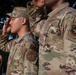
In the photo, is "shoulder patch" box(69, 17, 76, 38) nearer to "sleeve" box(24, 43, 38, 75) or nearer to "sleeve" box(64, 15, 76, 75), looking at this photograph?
"sleeve" box(64, 15, 76, 75)

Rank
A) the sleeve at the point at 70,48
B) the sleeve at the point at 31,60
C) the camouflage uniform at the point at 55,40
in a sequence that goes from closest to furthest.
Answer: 1. the sleeve at the point at 70,48
2. the camouflage uniform at the point at 55,40
3. the sleeve at the point at 31,60

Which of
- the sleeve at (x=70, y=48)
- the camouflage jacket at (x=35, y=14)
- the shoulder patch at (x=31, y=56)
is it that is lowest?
the sleeve at (x=70, y=48)

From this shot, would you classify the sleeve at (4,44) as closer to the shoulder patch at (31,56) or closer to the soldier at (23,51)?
the soldier at (23,51)

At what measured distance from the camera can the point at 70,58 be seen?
7.87 ft

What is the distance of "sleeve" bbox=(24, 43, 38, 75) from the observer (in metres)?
3.62

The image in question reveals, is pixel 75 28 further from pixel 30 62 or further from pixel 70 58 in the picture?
pixel 30 62

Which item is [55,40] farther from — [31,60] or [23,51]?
[23,51]

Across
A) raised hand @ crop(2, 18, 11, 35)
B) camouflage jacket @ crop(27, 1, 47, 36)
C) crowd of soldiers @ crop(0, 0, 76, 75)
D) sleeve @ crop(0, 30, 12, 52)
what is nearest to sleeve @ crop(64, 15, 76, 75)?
crowd of soldiers @ crop(0, 0, 76, 75)

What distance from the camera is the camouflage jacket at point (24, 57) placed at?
12.0 ft

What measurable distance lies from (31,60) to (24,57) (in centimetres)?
12

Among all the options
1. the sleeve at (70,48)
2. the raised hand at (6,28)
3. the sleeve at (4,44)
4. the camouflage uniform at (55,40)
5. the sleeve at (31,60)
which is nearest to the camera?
the sleeve at (70,48)

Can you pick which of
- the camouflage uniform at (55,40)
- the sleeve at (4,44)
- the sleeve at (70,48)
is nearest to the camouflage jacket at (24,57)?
the sleeve at (4,44)

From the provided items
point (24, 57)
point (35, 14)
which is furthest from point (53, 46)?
point (35, 14)

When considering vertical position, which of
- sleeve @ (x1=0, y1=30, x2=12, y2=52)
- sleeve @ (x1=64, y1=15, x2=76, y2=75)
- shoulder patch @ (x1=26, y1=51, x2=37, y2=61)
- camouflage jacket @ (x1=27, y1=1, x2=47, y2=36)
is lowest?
sleeve @ (x1=64, y1=15, x2=76, y2=75)
